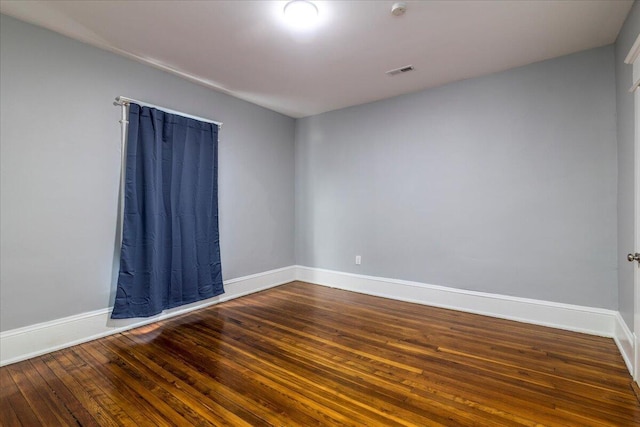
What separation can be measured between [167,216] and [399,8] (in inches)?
114

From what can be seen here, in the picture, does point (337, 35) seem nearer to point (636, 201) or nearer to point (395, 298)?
point (636, 201)

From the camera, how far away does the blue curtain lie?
2.96m

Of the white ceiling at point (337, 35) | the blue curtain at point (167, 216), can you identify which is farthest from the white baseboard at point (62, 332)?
the white ceiling at point (337, 35)

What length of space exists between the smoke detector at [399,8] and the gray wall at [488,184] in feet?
4.33

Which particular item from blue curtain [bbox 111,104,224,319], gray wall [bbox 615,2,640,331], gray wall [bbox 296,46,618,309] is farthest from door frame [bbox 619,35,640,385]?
blue curtain [bbox 111,104,224,319]

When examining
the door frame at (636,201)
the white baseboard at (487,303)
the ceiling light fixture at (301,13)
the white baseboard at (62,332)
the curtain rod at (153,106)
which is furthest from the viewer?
the curtain rod at (153,106)

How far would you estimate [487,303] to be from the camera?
3318mm

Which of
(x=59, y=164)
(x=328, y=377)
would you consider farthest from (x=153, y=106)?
(x=328, y=377)

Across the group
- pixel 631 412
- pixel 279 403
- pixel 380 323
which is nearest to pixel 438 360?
pixel 380 323

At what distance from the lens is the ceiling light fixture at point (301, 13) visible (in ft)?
7.02

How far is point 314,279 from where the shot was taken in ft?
15.8

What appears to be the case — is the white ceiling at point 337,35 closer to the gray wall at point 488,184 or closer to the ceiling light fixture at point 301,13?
the ceiling light fixture at point 301,13

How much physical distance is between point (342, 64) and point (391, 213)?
6.33 ft

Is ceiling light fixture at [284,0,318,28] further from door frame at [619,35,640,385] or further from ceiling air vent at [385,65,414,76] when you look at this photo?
door frame at [619,35,640,385]
